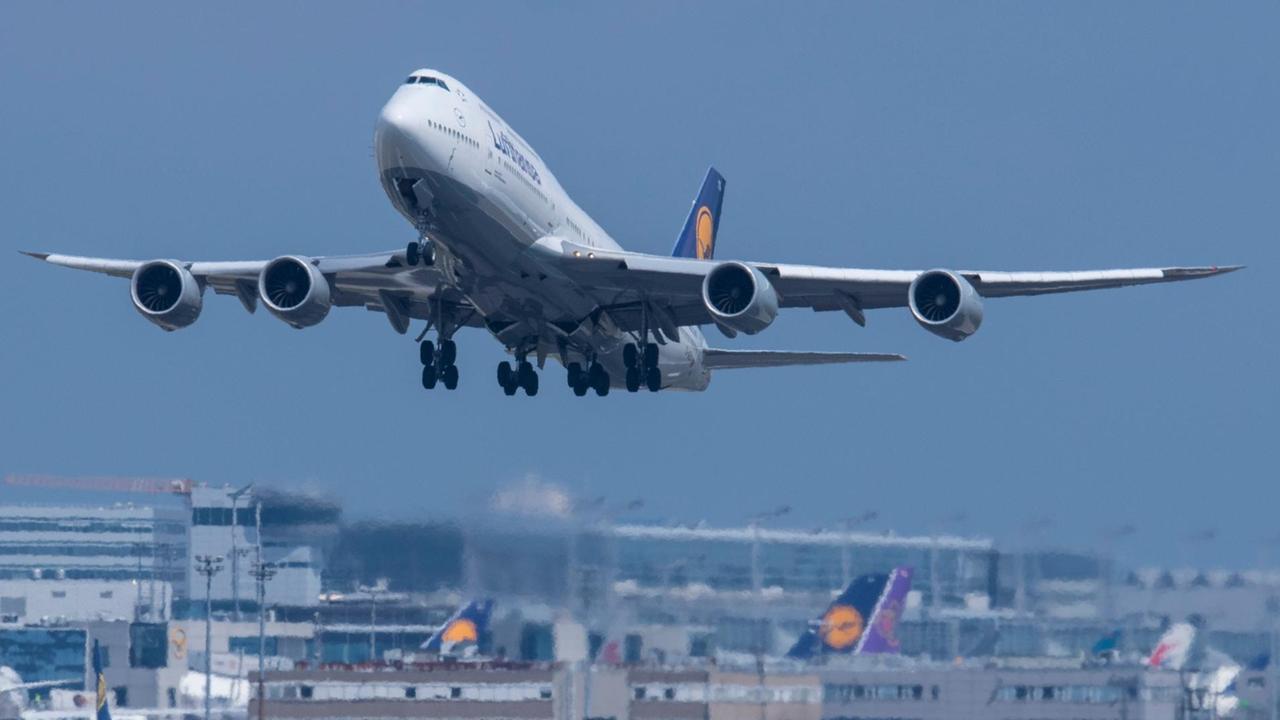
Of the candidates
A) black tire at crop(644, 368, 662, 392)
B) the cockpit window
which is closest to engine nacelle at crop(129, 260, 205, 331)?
the cockpit window

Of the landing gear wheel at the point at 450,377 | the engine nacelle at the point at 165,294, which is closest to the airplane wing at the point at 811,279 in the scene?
the landing gear wheel at the point at 450,377

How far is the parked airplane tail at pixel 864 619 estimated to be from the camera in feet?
179

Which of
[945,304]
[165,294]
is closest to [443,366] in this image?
[165,294]

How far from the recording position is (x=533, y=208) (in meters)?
41.2

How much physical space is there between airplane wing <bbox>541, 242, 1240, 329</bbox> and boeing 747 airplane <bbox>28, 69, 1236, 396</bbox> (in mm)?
40

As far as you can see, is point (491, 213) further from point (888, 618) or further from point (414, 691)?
point (888, 618)

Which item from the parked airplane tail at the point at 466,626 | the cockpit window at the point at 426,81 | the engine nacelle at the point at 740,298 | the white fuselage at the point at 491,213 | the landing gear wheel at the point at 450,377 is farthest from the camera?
the parked airplane tail at the point at 466,626

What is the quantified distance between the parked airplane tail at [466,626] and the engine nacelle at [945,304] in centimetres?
1803

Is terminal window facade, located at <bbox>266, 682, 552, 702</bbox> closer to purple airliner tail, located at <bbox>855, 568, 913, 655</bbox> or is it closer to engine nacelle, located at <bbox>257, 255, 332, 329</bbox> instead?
purple airliner tail, located at <bbox>855, 568, 913, 655</bbox>

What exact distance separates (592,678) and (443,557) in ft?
17.4

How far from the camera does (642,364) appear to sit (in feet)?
151

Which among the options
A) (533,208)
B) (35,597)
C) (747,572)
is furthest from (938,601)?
(35,597)

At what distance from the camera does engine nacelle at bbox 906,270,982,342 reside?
133ft

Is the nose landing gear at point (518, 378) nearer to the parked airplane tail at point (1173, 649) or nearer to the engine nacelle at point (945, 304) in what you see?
the engine nacelle at point (945, 304)
